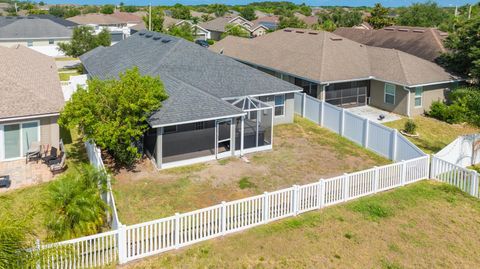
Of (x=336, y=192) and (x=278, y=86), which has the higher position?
(x=278, y=86)

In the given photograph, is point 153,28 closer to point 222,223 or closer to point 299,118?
point 299,118

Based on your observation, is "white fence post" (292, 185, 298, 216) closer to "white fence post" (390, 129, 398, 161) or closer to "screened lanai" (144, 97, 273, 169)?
"screened lanai" (144, 97, 273, 169)

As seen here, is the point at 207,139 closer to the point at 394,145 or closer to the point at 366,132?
the point at 366,132

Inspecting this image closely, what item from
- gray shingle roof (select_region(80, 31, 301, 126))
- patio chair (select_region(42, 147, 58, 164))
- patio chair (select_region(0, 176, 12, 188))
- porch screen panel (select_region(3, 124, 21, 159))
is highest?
gray shingle roof (select_region(80, 31, 301, 126))

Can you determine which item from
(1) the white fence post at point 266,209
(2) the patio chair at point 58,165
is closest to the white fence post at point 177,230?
(1) the white fence post at point 266,209

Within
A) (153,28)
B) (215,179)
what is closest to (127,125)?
(215,179)

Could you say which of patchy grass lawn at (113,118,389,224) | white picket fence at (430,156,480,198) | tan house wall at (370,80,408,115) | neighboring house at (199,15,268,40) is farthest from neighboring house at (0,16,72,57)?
white picket fence at (430,156,480,198)

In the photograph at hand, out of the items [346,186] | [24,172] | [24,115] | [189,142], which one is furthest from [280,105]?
[24,172]
